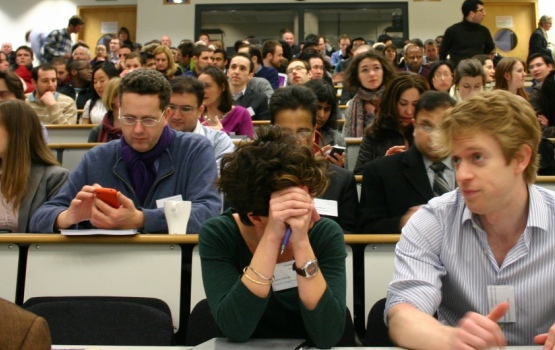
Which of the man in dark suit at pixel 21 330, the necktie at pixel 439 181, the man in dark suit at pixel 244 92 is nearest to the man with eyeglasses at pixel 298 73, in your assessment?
the man in dark suit at pixel 244 92

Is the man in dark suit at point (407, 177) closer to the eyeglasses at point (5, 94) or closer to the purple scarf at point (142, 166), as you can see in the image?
the purple scarf at point (142, 166)

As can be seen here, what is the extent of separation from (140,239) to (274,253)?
2.38 ft

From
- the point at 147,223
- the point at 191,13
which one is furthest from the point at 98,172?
the point at 191,13

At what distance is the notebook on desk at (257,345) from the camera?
1.50 metres

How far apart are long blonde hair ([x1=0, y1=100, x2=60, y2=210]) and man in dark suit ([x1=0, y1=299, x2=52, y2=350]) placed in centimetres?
198

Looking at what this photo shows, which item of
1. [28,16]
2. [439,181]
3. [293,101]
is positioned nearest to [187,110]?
[293,101]

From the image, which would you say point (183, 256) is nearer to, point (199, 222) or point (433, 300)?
point (199, 222)

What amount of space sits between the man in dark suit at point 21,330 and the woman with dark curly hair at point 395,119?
270 cm

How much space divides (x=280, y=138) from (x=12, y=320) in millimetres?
946

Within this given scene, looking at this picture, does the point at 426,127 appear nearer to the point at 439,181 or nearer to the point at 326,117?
the point at 439,181

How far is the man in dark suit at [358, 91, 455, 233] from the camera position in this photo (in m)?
2.90

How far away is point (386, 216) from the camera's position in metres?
2.93

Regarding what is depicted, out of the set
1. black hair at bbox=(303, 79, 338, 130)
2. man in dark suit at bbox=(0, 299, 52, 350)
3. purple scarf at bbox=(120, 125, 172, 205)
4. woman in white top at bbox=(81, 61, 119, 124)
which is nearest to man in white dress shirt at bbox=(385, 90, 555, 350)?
man in dark suit at bbox=(0, 299, 52, 350)

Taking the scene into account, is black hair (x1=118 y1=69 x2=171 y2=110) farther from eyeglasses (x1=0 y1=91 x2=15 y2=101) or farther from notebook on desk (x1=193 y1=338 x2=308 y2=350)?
eyeglasses (x1=0 y1=91 x2=15 y2=101)
